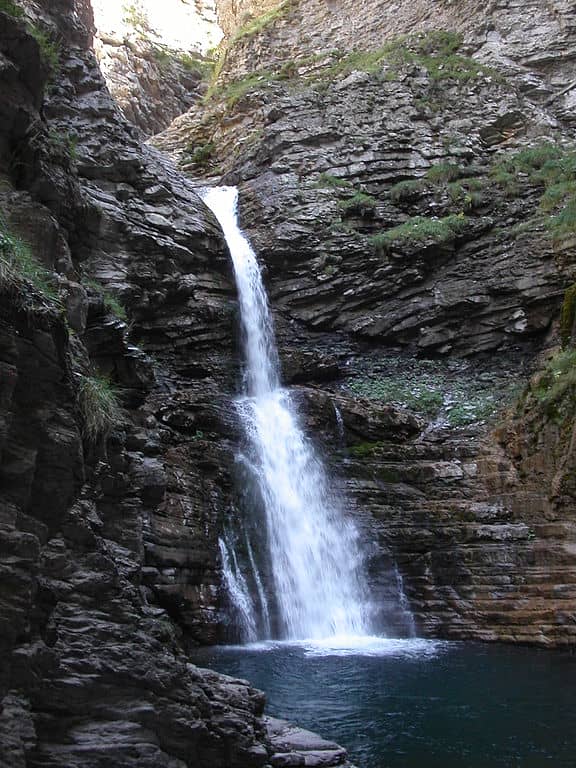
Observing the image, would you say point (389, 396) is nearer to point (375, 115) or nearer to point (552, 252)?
point (552, 252)

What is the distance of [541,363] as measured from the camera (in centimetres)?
1577

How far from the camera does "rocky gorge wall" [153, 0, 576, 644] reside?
12602 mm

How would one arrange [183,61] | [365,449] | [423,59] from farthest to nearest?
[183,61]
[423,59]
[365,449]

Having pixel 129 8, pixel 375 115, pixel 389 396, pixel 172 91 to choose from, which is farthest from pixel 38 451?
pixel 129 8

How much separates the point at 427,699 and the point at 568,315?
9.05 metres

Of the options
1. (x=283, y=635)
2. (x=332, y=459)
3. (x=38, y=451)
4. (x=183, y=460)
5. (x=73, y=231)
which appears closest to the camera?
(x=38, y=451)

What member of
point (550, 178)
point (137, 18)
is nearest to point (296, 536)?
point (550, 178)

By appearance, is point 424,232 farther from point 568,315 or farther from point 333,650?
point 333,650

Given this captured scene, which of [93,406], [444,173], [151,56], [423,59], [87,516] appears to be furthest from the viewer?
[151,56]

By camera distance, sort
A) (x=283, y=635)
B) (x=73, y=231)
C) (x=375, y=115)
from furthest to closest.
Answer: (x=375, y=115) → (x=283, y=635) → (x=73, y=231)

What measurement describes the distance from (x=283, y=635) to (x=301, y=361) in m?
7.27

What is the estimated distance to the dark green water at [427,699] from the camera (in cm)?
668

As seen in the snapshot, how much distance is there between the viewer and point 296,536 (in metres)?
13.4

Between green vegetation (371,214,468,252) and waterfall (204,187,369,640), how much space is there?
505cm
